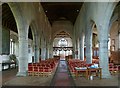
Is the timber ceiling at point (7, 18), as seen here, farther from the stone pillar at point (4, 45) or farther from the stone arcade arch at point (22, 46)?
the stone arcade arch at point (22, 46)

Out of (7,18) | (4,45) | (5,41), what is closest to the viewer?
(4,45)

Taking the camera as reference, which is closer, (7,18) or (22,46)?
(22,46)

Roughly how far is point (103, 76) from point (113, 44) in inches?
706

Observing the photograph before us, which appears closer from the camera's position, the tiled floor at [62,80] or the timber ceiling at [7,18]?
the tiled floor at [62,80]

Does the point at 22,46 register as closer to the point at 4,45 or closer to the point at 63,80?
the point at 63,80

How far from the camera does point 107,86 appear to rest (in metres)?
8.96

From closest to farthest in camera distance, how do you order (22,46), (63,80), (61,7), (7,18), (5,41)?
(63,80) → (22,46) → (7,18) → (5,41) → (61,7)

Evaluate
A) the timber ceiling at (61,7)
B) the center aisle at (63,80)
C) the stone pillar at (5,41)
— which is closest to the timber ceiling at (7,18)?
the stone pillar at (5,41)

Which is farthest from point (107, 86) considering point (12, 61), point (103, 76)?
point (12, 61)

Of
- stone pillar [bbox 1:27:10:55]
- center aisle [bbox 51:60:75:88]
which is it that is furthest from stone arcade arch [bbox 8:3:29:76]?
stone pillar [bbox 1:27:10:55]

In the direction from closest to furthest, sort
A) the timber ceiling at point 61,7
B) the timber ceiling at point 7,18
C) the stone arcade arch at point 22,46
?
the stone arcade arch at point 22,46 < the timber ceiling at point 7,18 < the timber ceiling at point 61,7

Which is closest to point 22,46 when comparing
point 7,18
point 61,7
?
point 7,18

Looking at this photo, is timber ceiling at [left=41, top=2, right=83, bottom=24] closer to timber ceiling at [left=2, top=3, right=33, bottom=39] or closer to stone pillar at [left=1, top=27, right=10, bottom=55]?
timber ceiling at [left=2, top=3, right=33, bottom=39]

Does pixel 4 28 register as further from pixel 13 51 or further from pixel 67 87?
pixel 67 87
